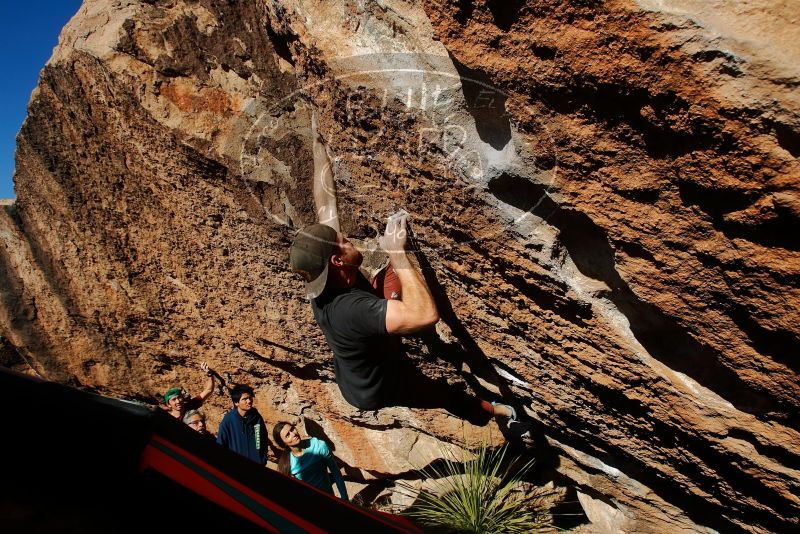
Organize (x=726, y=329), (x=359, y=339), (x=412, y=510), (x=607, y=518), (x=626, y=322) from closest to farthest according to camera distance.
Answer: (x=726, y=329)
(x=626, y=322)
(x=359, y=339)
(x=607, y=518)
(x=412, y=510)

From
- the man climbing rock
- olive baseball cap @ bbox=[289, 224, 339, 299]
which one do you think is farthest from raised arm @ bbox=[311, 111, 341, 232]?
olive baseball cap @ bbox=[289, 224, 339, 299]

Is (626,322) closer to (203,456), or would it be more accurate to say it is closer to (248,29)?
(203,456)

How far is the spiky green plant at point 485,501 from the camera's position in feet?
11.1

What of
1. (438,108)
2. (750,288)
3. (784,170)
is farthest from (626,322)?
(438,108)

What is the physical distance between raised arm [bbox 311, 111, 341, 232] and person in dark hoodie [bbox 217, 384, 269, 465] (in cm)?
188

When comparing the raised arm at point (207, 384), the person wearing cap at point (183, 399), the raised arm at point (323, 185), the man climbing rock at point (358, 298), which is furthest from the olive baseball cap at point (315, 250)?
the raised arm at point (207, 384)

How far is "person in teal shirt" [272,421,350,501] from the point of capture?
3496 millimetres

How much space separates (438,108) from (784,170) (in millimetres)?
984

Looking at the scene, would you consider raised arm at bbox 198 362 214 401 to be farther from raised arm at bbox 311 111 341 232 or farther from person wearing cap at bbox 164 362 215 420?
raised arm at bbox 311 111 341 232

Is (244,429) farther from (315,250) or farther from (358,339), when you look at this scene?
(315,250)

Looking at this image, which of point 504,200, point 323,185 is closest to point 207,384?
point 323,185

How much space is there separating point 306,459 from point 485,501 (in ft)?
4.23

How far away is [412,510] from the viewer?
13.5 feet

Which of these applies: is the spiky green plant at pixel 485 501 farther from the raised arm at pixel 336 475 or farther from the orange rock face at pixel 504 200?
the raised arm at pixel 336 475
